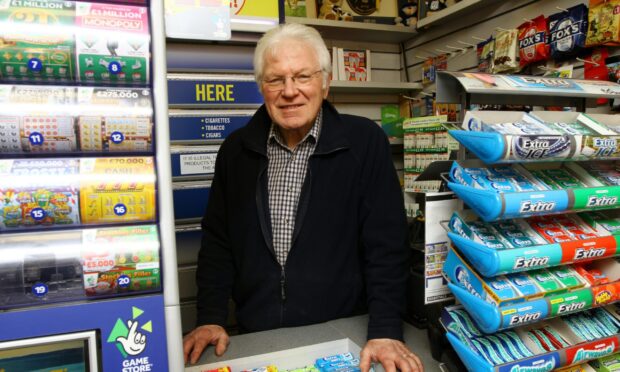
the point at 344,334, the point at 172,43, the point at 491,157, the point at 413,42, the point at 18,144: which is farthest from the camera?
the point at 413,42

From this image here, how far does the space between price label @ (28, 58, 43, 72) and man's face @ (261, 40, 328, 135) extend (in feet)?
2.62

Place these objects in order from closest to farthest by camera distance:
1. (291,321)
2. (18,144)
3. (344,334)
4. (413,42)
A: 1. (18,144)
2. (344,334)
3. (291,321)
4. (413,42)

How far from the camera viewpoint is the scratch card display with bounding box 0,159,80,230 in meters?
0.80

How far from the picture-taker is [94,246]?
2.76 feet

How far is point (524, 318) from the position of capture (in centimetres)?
108

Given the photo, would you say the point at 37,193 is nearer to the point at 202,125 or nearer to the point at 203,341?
the point at 203,341

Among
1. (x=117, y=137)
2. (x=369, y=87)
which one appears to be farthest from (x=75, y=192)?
(x=369, y=87)

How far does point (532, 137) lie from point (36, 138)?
3.43ft

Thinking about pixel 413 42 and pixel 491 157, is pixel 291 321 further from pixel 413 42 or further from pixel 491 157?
pixel 413 42

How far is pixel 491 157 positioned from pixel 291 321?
36.3 inches

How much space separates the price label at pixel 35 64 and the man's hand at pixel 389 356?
3.32ft

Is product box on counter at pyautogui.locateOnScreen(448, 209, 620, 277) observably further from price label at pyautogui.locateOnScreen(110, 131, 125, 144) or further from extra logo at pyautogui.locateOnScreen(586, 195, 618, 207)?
price label at pyautogui.locateOnScreen(110, 131, 125, 144)

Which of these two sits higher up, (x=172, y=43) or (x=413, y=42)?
(x=413, y=42)

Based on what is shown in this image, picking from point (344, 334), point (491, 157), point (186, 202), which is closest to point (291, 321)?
point (344, 334)
